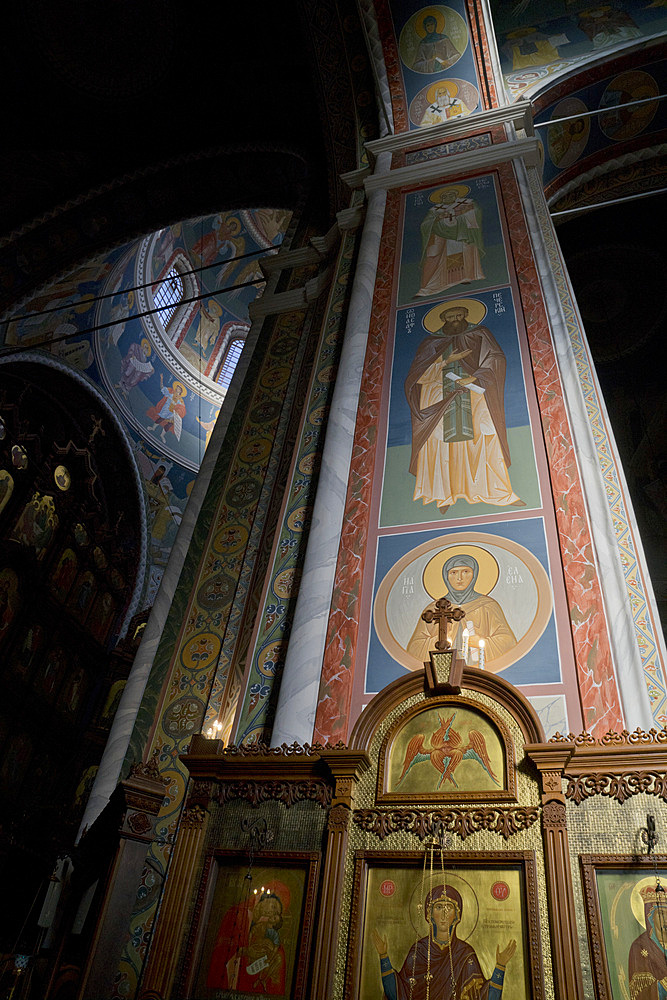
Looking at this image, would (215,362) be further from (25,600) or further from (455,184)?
(455,184)

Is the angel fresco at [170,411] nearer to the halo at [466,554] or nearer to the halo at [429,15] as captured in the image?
the halo at [429,15]

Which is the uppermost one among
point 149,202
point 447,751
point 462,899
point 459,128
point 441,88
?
point 149,202

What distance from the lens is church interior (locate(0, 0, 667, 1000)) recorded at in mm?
2811

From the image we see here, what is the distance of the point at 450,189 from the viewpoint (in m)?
6.80

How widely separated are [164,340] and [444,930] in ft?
46.6

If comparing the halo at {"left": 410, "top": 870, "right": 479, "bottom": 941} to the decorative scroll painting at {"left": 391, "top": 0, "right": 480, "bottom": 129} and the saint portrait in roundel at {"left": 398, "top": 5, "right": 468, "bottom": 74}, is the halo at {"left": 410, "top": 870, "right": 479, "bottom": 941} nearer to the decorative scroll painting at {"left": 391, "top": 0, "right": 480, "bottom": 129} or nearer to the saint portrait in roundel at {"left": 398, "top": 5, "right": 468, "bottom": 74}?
the decorative scroll painting at {"left": 391, "top": 0, "right": 480, "bottom": 129}

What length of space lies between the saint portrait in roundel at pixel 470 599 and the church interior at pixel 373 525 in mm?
19

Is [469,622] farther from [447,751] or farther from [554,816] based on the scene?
[554,816]

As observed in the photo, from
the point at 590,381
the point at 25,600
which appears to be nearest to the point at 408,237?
the point at 590,381

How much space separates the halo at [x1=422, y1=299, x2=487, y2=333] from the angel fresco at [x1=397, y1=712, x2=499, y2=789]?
3.26 meters

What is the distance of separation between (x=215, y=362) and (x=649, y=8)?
35.0 ft

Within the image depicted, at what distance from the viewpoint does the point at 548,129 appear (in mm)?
8133

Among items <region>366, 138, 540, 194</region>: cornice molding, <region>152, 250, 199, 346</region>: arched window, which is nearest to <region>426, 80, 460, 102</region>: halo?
<region>366, 138, 540, 194</region>: cornice molding

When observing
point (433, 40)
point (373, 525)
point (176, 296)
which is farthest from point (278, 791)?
point (176, 296)
